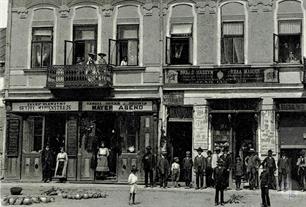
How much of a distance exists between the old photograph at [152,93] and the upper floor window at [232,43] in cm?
4

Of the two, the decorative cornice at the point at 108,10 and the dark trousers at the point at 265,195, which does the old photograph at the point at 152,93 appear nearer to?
the decorative cornice at the point at 108,10

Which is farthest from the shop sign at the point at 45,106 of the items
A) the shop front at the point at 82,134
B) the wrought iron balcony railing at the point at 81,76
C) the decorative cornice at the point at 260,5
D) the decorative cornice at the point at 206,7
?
the decorative cornice at the point at 260,5

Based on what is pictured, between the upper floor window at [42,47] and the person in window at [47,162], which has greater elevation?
the upper floor window at [42,47]

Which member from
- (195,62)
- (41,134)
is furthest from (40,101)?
(195,62)

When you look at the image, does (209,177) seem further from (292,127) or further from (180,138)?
(292,127)

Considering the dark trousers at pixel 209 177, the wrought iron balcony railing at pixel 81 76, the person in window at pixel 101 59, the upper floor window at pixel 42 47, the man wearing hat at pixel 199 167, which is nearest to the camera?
the man wearing hat at pixel 199 167

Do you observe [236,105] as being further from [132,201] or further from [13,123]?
[13,123]

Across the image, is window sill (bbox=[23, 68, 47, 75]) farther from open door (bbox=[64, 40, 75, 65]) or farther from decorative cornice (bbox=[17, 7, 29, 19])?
decorative cornice (bbox=[17, 7, 29, 19])

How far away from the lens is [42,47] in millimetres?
26062

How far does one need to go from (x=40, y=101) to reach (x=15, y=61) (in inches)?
92.0

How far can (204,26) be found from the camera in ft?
80.5

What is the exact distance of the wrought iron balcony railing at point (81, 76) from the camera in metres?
24.5

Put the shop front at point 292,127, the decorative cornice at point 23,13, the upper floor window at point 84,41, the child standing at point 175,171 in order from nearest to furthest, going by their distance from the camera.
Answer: the child standing at point 175,171 → the shop front at point 292,127 → the upper floor window at point 84,41 → the decorative cornice at point 23,13

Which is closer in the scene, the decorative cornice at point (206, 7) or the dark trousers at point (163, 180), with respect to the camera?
the dark trousers at point (163, 180)
